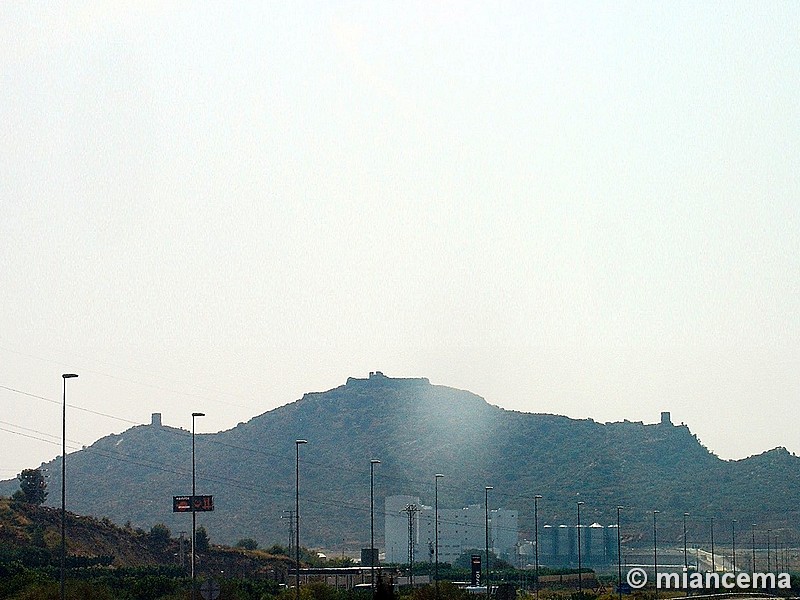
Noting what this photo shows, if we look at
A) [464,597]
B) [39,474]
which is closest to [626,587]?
[464,597]

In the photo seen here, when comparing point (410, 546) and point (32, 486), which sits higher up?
point (32, 486)

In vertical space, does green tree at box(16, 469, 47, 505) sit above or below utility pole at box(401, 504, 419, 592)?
above

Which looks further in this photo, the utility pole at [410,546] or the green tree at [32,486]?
the green tree at [32,486]

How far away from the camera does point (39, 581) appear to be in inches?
3637

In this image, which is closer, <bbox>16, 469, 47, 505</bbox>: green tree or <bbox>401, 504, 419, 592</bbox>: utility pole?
<bbox>401, 504, 419, 592</bbox>: utility pole

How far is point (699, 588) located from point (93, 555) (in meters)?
71.0

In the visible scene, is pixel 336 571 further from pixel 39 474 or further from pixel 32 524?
pixel 39 474

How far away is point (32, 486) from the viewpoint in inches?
7200

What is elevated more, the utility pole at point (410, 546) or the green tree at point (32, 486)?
the green tree at point (32, 486)

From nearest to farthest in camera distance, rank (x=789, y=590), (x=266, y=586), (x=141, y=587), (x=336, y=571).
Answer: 1. (x=141, y=587)
2. (x=266, y=586)
3. (x=336, y=571)
4. (x=789, y=590)

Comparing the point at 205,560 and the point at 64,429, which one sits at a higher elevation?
the point at 64,429

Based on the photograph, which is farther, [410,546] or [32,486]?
[32,486]

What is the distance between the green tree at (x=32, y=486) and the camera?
18225cm

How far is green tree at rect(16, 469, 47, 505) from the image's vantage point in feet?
598
